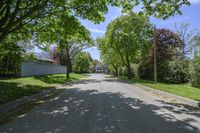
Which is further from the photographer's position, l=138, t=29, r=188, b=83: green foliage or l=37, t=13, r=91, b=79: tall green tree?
l=138, t=29, r=188, b=83: green foliage

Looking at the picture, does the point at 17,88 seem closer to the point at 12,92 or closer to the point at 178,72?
the point at 12,92

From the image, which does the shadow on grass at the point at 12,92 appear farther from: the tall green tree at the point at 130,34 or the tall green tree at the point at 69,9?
the tall green tree at the point at 130,34

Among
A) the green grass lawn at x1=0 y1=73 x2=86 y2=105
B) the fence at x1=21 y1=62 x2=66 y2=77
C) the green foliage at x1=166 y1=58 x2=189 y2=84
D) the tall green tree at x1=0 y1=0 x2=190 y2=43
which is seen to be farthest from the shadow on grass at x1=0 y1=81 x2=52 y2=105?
the green foliage at x1=166 y1=58 x2=189 y2=84

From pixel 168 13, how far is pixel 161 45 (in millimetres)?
41947

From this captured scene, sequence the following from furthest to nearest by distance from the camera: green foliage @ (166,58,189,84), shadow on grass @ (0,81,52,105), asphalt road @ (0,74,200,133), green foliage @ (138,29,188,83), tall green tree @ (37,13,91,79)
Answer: green foliage @ (138,29,188,83)
green foliage @ (166,58,189,84)
tall green tree @ (37,13,91,79)
shadow on grass @ (0,81,52,105)
asphalt road @ (0,74,200,133)

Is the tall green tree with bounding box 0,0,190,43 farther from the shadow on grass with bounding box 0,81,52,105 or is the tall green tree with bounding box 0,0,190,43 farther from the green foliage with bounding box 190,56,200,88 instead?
the green foliage with bounding box 190,56,200,88

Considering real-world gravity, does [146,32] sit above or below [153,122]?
above

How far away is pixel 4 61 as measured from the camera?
33.3 metres

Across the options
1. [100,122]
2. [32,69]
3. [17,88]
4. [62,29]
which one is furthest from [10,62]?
[100,122]

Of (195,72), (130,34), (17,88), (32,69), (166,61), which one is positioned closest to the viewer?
(17,88)

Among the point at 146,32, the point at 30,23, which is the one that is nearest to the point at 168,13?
the point at 30,23

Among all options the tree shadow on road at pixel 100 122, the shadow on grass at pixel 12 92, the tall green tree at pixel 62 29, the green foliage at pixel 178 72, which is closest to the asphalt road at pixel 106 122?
the tree shadow on road at pixel 100 122

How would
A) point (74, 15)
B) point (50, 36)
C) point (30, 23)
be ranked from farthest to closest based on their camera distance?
point (50, 36) < point (30, 23) < point (74, 15)

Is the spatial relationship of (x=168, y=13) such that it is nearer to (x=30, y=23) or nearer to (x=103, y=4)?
(x=103, y=4)
